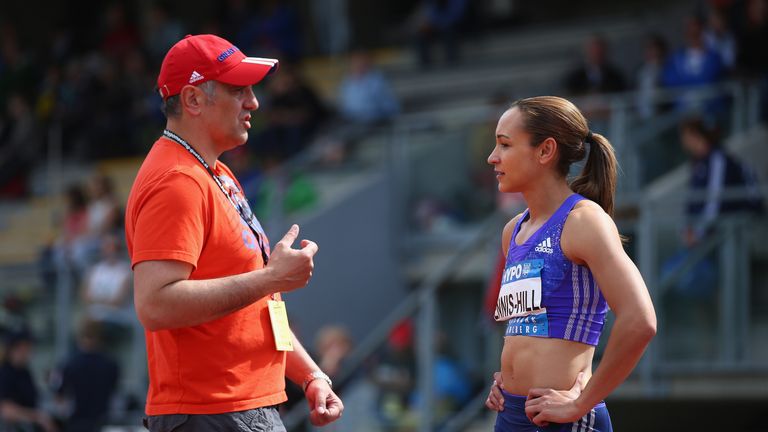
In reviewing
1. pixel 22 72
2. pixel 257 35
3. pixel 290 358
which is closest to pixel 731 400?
pixel 290 358

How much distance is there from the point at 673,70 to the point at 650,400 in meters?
3.79

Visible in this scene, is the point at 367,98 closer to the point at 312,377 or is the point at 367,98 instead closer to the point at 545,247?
the point at 312,377

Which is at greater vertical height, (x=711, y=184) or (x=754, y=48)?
(x=754, y=48)

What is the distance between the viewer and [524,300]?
4.09 meters

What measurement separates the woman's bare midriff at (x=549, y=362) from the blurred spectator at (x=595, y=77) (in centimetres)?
827

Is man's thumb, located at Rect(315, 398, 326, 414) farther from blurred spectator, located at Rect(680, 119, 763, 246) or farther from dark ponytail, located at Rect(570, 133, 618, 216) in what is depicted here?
blurred spectator, located at Rect(680, 119, 763, 246)

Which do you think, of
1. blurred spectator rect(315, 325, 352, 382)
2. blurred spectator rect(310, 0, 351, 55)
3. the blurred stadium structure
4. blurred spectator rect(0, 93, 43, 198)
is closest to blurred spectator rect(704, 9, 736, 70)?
the blurred stadium structure

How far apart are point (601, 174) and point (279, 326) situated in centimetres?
119

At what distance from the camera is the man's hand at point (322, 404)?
14.0 ft

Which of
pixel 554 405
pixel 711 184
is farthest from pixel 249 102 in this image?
pixel 711 184

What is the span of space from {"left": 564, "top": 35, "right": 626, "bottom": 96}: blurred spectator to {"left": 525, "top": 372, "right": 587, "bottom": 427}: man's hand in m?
8.36

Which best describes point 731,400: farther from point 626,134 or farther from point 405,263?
point 405,263

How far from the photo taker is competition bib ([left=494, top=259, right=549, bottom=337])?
404cm

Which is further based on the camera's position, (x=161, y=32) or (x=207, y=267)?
(x=161, y=32)
